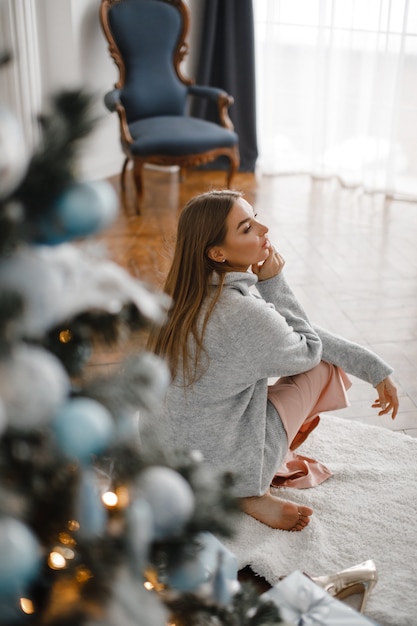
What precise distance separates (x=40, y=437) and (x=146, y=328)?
6.6 inches

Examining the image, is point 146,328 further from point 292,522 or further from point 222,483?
point 292,522

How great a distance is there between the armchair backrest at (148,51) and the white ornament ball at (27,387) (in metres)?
3.83

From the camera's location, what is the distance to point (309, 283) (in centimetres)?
337

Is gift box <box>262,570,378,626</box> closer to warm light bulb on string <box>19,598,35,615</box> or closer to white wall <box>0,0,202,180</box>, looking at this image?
warm light bulb on string <box>19,598,35,615</box>

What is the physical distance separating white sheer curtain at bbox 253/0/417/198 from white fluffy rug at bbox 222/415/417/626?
280 cm

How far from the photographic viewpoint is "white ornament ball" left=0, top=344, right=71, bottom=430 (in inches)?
24.7

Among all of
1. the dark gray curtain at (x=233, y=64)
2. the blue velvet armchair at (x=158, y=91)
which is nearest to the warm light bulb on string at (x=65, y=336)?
the blue velvet armchair at (x=158, y=91)

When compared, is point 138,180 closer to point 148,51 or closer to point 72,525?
point 148,51

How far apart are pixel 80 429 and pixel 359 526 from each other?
1.42m

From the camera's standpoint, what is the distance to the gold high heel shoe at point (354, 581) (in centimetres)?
161

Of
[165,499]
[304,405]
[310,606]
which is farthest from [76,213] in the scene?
[304,405]

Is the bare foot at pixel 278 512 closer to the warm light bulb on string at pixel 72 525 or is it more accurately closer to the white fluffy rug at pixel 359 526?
Result: the white fluffy rug at pixel 359 526

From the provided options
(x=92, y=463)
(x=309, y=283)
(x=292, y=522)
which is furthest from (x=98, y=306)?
(x=309, y=283)

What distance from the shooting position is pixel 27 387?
0.63m
